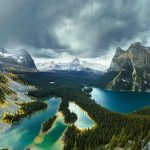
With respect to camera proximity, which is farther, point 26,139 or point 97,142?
point 26,139

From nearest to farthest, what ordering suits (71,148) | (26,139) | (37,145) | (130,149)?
(130,149) → (71,148) → (37,145) → (26,139)

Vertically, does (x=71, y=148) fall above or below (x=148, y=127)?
below

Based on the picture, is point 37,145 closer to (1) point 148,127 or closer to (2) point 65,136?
(2) point 65,136

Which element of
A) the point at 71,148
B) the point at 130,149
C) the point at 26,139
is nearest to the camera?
the point at 130,149

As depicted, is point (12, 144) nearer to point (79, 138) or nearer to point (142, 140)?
point (79, 138)

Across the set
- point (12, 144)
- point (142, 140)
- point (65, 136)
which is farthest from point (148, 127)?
point (12, 144)

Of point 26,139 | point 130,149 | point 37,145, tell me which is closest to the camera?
point 130,149

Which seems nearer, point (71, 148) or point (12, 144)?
point (71, 148)

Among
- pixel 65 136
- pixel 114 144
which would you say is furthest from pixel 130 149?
pixel 65 136
